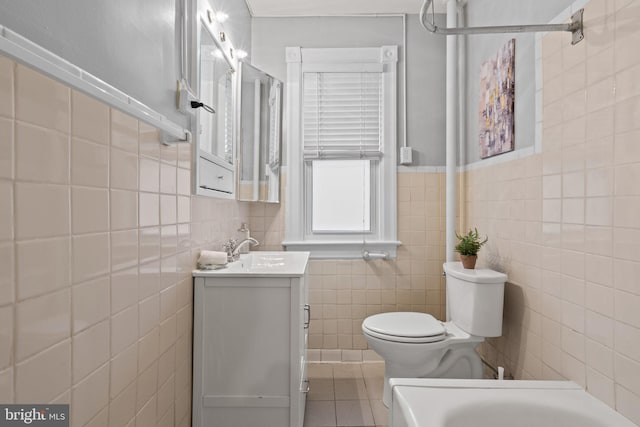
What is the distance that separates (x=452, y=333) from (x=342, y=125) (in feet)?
5.29

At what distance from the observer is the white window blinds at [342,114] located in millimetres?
2760

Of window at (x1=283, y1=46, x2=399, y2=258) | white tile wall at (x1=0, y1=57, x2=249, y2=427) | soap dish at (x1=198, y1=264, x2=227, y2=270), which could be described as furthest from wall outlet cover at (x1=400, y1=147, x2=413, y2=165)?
white tile wall at (x1=0, y1=57, x2=249, y2=427)

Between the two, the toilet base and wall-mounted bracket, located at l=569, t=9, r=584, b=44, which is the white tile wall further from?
wall-mounted bracket, located at l=569, t=9, r=584, b=44

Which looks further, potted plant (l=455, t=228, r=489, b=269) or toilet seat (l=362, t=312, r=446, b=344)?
potted plant (l=455, t=228, r=489, b=269)

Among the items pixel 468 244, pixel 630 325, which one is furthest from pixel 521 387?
pixel 468 244

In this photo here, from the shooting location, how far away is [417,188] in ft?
9.04

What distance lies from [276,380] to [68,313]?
0.96 m

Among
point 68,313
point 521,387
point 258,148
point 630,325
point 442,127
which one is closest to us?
point 68,313

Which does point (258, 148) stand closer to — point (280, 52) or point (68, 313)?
point (280, 52)

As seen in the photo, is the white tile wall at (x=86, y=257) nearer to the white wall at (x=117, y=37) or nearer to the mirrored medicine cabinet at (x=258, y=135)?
the white wall at (x=117, y=37)

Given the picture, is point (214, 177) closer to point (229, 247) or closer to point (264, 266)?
point (229, 247)

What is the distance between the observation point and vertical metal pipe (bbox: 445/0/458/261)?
2613mm

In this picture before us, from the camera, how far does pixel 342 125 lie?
277 centimetres

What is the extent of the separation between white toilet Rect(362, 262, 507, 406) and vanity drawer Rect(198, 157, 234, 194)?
1.11 metres
